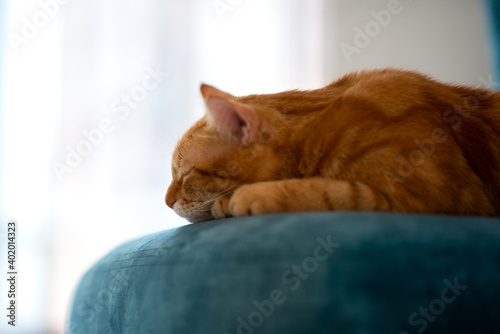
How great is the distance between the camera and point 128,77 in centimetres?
275

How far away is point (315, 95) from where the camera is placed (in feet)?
4.41
